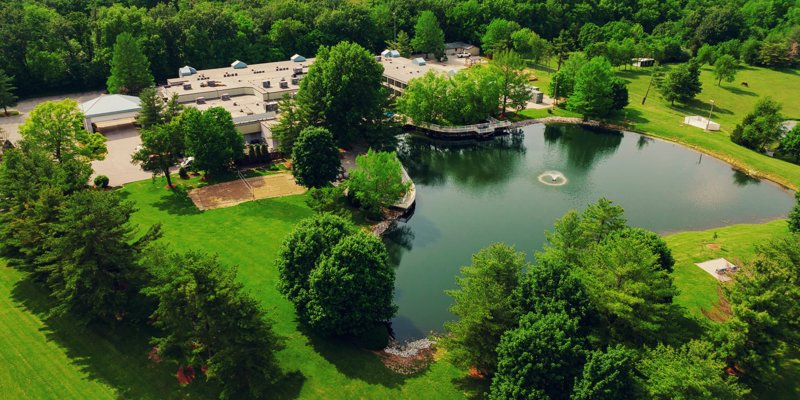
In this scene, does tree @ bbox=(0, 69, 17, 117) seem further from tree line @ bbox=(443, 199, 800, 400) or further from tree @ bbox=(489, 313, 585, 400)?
tree @ bbox=(489, 313, 585, 400)

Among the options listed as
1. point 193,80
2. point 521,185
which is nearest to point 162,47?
point 193,80

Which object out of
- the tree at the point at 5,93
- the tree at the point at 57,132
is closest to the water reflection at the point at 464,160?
the tree at the point at 57,132

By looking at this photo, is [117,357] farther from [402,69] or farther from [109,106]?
[402,69]

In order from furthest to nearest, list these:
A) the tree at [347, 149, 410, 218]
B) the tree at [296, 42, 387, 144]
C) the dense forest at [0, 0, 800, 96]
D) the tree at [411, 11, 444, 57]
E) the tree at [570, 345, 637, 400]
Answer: the tree at [411, 11, 444, 57]
the dense forest at [0, 0, 800, 96]
the tree at [296, 42, 387, 144]
the tree at [347, 149, 410, 218]
the tree at [570, 345, 637, 400]

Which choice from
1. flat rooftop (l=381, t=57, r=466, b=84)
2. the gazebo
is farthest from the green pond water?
the gazebo

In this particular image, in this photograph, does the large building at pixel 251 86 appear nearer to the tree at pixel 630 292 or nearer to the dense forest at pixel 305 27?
the dense forest at pixel 305 27

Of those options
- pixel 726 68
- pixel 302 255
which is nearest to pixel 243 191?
pixel 302 255
